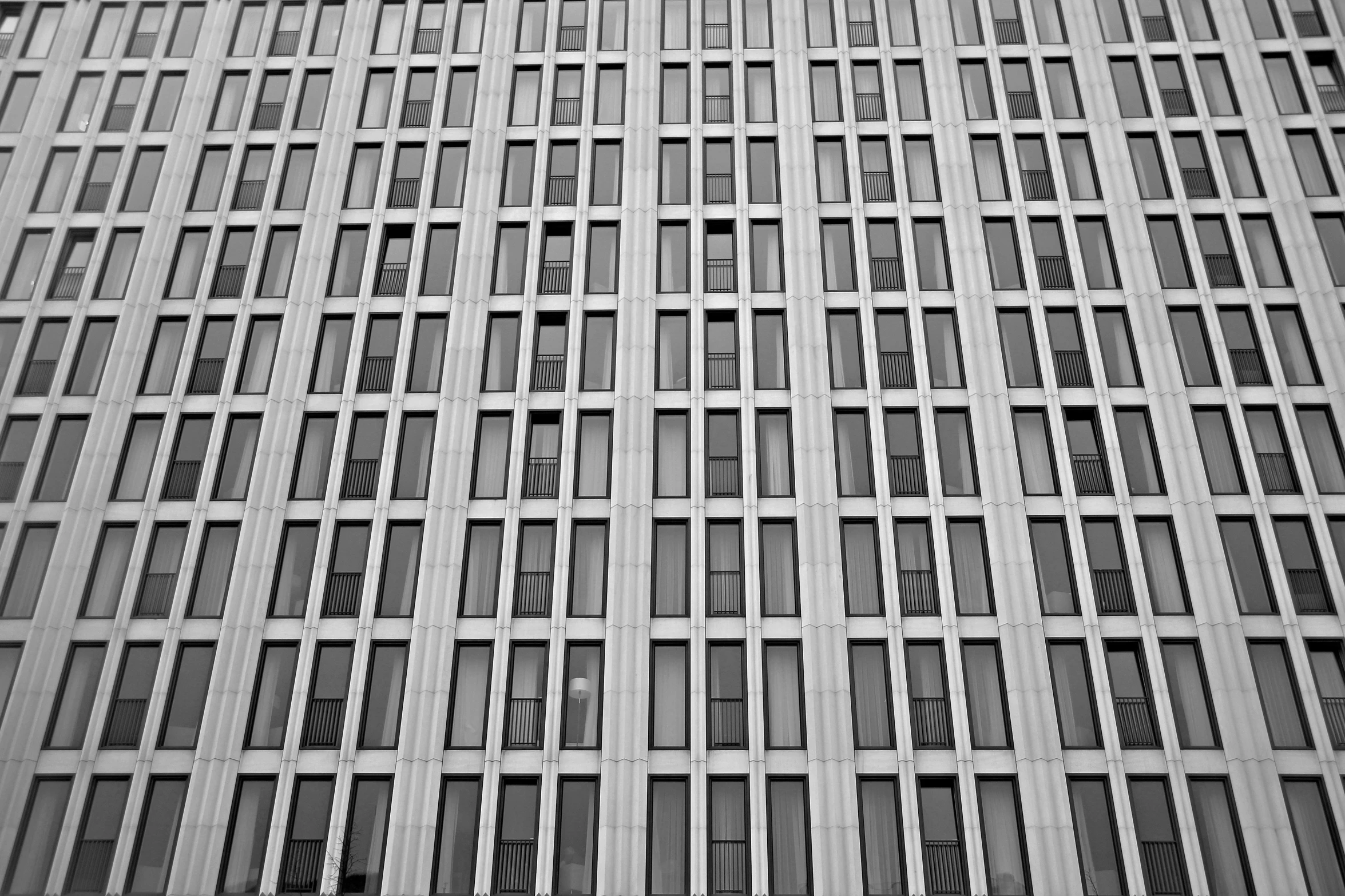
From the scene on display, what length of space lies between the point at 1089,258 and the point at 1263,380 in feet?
22.7

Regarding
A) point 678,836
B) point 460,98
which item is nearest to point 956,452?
point 678,836

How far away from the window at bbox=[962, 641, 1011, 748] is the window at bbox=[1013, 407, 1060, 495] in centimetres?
546

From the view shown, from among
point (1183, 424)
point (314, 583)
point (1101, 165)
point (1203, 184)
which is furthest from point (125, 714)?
point (1203, 184)

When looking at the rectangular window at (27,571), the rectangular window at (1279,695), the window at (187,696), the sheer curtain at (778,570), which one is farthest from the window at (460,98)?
the rectangular window at (1279,695)

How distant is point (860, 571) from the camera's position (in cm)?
3503

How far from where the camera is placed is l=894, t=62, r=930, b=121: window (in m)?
42.2

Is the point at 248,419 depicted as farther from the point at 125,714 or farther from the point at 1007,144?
the point at 1007,144

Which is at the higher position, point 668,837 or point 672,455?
point 672,455

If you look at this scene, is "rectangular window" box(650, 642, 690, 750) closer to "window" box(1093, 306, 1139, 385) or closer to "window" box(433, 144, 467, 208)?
"window" box(1093, 306, 1139, 385)

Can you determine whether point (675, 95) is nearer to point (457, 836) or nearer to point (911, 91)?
point (911, 91)

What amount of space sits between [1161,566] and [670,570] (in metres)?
15.1

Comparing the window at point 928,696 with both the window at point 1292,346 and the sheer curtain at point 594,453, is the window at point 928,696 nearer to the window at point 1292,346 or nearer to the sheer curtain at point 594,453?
the sheer curtain at point 594,453

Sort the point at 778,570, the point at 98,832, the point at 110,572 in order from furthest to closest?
the point at 110,572
the point at 778,570
the point at 98,832

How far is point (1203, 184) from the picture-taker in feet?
134
